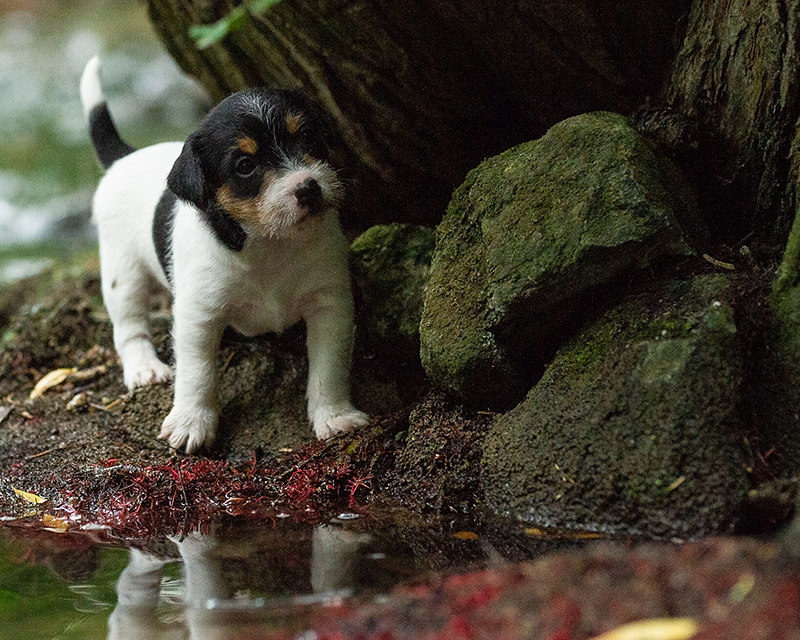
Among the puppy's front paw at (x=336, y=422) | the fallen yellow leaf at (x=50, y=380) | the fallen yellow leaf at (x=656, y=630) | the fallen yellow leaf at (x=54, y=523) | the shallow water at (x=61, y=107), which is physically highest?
the shallow water at (x=61, y=107)

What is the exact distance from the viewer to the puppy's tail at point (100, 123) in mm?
6633

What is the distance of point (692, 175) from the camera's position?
4574 millimetres

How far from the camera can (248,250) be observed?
495cm

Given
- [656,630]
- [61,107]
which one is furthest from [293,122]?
[61,107]

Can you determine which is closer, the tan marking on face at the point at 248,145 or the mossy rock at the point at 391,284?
the tan marking on face at the point at 248,145

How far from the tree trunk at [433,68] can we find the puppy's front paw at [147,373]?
1.70m

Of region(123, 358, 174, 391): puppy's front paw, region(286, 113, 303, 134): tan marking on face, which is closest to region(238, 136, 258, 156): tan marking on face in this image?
region(286, 113, 303, 134): tan marking on face

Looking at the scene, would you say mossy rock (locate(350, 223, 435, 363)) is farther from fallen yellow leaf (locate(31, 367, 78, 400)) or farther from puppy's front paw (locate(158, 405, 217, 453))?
fallen yellow leaf (locate(31, 367, 78, 400))

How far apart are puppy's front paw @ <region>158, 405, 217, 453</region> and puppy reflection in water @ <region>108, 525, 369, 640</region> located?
3.27 ft

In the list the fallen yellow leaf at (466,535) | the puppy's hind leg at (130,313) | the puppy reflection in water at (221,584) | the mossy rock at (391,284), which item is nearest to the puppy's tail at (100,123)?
the puppy's hind leg at (130,313)

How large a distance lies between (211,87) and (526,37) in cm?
274

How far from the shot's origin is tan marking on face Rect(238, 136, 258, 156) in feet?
15.3

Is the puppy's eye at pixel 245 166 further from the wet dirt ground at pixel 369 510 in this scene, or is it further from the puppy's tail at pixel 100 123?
the puppy's tail at pixel 100 123

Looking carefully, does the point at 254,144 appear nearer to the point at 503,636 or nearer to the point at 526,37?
the point at 526,37
